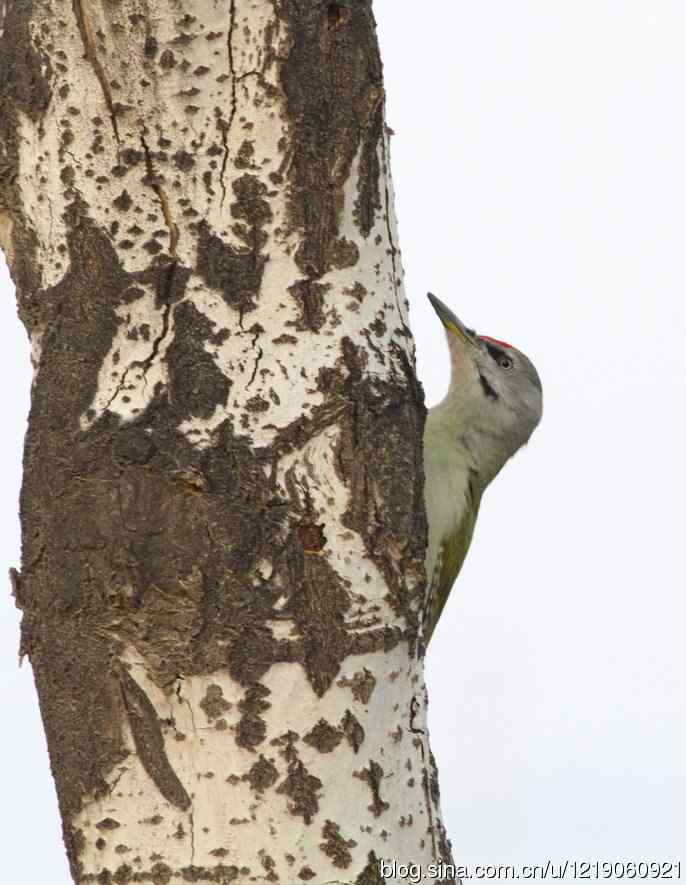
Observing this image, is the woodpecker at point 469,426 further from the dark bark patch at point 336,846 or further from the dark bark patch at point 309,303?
the dark bark patch at point 336,846

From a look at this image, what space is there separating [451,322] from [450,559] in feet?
3.52

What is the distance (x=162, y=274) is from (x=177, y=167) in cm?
21

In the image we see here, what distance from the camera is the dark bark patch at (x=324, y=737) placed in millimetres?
2613

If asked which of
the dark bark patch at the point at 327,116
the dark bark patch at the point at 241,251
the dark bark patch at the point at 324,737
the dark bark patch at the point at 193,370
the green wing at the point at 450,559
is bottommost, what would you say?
the dark bark patch at the point at 324,737

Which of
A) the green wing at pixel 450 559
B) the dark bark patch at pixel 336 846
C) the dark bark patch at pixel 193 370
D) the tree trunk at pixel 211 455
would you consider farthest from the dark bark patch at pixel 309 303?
the green wing at pixel 450 559

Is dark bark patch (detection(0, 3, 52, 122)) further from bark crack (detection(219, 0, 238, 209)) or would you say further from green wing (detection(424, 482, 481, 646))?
green wing (detection(424, 482, 481, 646))

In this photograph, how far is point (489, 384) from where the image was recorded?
627 centimetres

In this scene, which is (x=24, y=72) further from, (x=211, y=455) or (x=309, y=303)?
(x=211, y=455)

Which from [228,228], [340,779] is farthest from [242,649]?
[228,228]

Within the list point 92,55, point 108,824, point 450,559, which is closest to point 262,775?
point 108,824

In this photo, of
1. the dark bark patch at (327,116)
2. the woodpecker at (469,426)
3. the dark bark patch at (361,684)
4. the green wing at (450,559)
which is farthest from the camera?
the woodpecker at (469,426)

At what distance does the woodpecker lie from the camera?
19.3 ft

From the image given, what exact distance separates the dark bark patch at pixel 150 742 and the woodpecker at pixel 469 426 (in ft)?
10.6

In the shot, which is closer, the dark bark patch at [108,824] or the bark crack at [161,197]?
the dark bark patch at [108,824]
